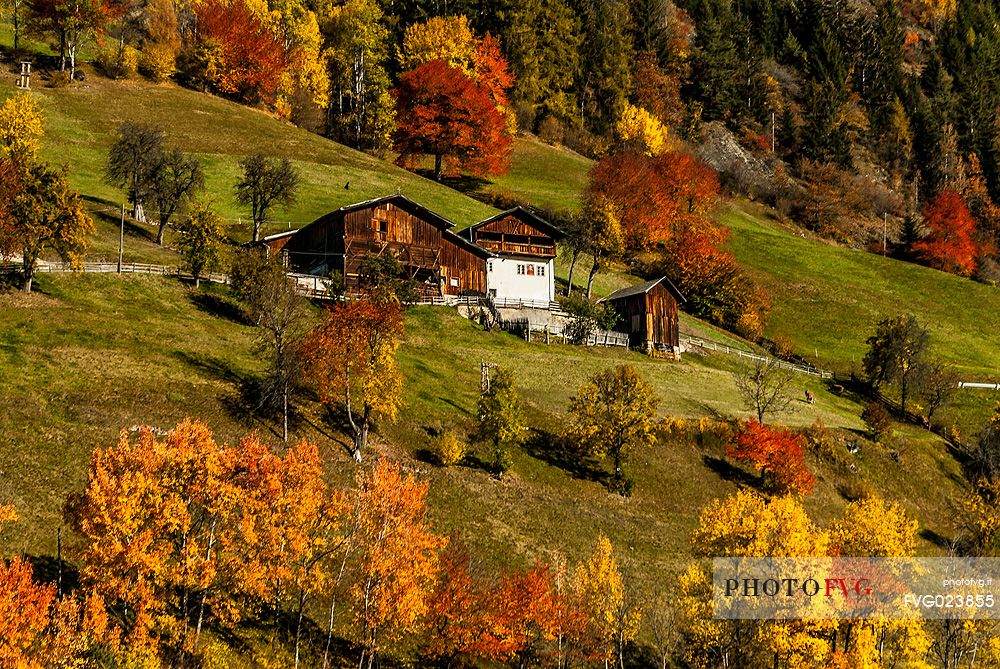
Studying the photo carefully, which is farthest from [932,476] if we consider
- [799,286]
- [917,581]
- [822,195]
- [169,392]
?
[822,195]

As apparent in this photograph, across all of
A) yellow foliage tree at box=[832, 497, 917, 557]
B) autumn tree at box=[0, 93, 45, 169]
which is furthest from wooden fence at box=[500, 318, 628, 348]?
autumn tree at box=[0, 93, 45, 169]

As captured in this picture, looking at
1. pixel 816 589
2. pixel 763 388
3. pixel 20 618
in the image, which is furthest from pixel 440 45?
pixel 20 618

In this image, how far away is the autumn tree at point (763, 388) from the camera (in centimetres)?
6781

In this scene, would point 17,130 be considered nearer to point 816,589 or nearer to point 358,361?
Answer: point 358,361

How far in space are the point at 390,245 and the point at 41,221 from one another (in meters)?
30.5

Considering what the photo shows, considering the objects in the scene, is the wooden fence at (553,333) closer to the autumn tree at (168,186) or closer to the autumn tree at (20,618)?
the autumn tree at (168,186)

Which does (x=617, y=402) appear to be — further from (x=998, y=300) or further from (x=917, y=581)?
(x=998, y=300)

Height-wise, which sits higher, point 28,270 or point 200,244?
point 200,244

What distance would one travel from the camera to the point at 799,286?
111 m

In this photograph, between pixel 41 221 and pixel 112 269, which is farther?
pixel 112 269

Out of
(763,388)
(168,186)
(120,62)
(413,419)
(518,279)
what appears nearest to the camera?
(413,419)

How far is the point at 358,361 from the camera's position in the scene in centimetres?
4984

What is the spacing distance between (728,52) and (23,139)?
141 m

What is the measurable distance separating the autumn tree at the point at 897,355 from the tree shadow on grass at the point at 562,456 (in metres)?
40.6
